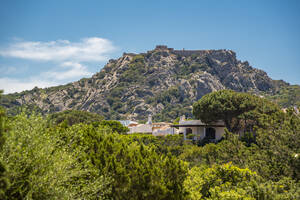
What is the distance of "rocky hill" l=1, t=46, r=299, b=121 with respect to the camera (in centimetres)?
11381

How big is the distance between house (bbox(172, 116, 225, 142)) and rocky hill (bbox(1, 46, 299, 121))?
5394 centimetres

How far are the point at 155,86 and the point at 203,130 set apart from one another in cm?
7751

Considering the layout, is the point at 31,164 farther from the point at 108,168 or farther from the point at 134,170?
the point at 134,170

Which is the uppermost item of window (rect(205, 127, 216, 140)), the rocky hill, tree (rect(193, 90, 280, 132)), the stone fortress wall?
the stone fortress wall

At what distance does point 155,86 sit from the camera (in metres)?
125

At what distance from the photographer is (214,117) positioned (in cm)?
4600

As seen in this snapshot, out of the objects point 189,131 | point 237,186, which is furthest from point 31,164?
point 189,131

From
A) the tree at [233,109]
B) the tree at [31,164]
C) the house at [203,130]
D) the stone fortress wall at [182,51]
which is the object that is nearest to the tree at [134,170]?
the tree at [31,164]

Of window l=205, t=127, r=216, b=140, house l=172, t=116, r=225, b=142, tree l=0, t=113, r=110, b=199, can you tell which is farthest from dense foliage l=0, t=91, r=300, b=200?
window l=205, t=127, r=216, b=140

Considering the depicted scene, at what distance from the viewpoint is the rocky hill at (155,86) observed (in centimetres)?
11381

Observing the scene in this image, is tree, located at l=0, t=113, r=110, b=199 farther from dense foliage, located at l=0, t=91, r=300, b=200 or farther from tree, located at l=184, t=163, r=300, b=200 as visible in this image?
tree, located at l=184, t=163, r=300, b=200

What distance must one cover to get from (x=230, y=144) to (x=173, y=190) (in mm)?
11750

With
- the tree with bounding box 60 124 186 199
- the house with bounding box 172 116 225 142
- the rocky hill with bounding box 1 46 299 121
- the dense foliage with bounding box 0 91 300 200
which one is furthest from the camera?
the rocky hill with bounding box 1 46 299 121

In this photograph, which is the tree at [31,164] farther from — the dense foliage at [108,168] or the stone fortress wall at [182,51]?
the stone fortress wall at [182,51]
